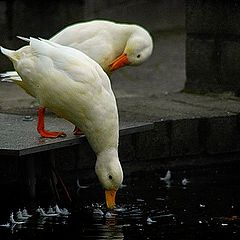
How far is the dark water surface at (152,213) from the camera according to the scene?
702 cm

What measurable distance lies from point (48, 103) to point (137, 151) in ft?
4.71

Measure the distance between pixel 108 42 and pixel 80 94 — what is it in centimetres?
153

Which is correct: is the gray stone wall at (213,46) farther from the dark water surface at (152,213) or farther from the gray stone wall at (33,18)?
the gray stone wall at (33,18)

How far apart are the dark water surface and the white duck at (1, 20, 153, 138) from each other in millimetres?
833

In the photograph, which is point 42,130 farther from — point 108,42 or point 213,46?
point 213,46

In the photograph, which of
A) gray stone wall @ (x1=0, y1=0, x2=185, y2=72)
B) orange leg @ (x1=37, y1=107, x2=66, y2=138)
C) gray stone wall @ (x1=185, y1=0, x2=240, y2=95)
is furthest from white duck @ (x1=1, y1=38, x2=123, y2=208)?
gray stone wall @ (x1=0, y1=0, x2=185, y2=72)

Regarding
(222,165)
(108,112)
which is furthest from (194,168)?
(108,112)

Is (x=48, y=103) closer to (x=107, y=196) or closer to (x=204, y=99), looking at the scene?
(x=107, y=196)

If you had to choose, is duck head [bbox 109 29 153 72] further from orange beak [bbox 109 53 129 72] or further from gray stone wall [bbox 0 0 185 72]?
gray stone wall [bbox 0 0 185 72]

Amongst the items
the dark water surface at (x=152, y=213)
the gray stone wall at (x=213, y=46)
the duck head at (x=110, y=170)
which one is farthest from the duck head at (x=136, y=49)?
the duck head at (x=110, y=170)

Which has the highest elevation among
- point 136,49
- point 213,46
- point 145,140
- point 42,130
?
point 136,49

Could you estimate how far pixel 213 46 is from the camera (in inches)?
394

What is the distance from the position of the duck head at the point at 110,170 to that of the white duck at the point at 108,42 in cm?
134

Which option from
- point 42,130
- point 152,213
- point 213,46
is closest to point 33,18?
point 213,46
